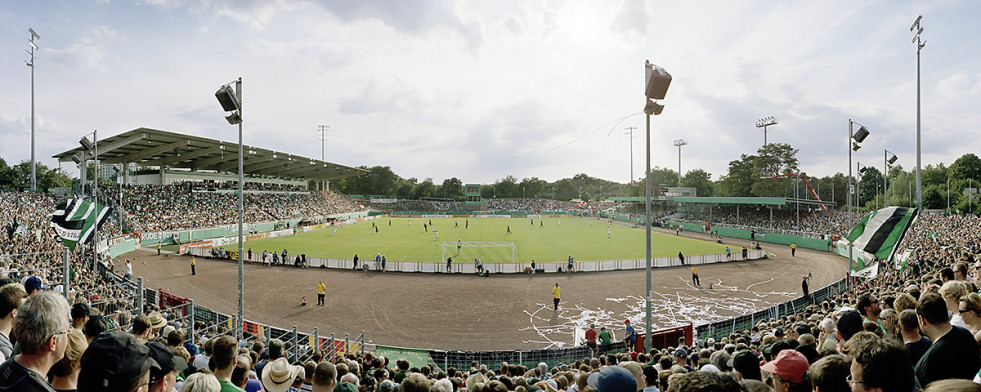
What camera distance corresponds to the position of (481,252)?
1496 inches

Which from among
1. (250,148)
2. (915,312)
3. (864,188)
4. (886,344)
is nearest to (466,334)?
(915,312)

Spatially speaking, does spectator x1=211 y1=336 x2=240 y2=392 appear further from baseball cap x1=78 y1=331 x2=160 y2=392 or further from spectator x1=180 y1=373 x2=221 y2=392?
baseball cap x1=78 y1=331 x2=160 y2=392

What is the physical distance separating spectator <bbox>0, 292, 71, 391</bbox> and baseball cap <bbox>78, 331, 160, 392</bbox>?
1.11 ft

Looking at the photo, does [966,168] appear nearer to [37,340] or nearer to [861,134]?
[861,134]

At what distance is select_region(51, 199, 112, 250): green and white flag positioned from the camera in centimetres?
1542

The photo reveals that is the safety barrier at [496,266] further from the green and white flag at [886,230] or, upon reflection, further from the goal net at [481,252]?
the green and white flag at [886,230]

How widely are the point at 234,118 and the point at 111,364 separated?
43.6 ft

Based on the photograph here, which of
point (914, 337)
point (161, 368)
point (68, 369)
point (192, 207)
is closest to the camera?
point (68, 369)

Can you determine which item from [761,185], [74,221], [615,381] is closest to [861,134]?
[615,381]

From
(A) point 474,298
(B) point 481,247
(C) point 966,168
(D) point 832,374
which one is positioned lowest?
(A) point 474,298

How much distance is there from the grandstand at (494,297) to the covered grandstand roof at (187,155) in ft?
1.62

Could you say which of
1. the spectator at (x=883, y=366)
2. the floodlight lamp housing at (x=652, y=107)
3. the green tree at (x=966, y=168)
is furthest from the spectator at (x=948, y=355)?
the green tree at (x=966, y=168)

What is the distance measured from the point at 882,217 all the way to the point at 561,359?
13.0 metres

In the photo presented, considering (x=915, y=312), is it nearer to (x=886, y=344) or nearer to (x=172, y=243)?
(x=886, y=344)
